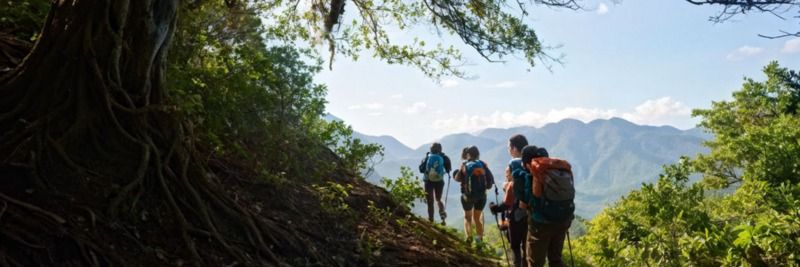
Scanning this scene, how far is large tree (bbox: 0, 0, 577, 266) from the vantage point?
345 cm

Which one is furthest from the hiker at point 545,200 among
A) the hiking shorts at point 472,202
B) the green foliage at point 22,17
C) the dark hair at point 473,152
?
the green foliage at point 22,17

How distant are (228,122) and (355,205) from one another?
2422 mm

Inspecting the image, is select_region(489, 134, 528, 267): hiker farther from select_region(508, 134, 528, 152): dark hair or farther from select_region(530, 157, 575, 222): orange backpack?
select_region(530, 157, 575, 222): orange backpack

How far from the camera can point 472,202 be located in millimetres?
8773

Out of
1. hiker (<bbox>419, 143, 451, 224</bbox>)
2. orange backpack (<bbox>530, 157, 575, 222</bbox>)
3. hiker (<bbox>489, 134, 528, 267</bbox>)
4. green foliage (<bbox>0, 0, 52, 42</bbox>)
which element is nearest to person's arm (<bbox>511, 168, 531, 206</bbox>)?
hiker (<bbox>489, 134, 528, 267</bbox>)

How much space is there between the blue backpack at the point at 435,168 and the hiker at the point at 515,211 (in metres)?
2.82

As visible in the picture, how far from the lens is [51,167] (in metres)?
3.70

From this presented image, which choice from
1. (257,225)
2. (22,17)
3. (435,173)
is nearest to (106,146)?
(257,225)

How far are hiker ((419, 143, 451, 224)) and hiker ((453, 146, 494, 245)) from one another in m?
0.79

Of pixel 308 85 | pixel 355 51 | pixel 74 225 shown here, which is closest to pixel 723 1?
pixel 308 85

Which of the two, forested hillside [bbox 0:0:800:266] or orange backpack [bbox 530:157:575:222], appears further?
orange backpack [bbox 530:157:575:222]

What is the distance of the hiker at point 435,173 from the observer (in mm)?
9938

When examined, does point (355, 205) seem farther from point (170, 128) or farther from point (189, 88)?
point (170, 128)

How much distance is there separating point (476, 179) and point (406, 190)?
1.20m
